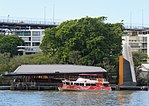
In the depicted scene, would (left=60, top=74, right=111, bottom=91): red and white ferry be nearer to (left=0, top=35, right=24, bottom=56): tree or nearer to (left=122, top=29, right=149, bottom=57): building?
(left=0, top=35, right=24, bottom=56): tree

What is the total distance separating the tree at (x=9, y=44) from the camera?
151m

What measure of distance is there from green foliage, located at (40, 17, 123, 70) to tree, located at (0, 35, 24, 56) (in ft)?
147

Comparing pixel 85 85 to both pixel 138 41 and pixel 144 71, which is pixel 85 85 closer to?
pixel 144 71

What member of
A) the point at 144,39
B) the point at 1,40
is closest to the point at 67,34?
the point at 1,40

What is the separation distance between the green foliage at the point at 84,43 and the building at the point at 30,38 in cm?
6212

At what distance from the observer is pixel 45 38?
107m

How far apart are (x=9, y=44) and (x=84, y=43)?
5403cm

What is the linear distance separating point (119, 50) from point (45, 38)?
47.1 ft

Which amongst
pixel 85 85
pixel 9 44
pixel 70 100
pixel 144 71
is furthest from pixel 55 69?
pixel 9 44

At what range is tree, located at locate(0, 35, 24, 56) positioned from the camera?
496ft

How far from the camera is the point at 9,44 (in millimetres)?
153375

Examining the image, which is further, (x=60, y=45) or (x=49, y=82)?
(x=60, y=45)

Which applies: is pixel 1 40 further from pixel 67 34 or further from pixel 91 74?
pixel 91 74

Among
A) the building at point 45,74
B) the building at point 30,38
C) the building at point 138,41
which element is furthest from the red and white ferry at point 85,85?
the building at point 30,38
